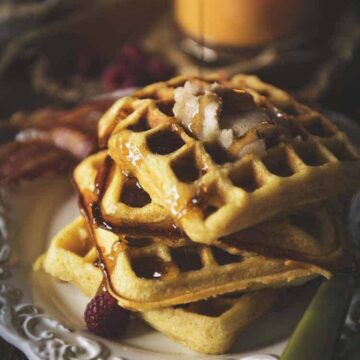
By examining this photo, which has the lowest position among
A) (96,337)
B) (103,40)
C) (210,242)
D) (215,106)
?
(103,40)

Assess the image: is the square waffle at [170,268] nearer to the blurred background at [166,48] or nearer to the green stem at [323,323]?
the green stem at [323,323]

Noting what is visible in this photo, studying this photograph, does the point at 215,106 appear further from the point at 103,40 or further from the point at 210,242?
the point at 103,40

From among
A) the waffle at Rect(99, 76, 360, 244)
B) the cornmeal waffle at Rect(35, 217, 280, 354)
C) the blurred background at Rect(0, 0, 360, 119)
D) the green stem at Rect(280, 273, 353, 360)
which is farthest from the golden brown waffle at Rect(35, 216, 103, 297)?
the blurred background at Rect(0, 0, 360, 119)

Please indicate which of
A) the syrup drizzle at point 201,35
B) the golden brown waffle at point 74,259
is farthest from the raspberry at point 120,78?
the golden brown waffle at point 74,259

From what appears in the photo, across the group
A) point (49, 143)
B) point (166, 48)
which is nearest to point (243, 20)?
point (166, 48)

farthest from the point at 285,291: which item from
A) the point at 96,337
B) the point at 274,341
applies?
the point at 96,337

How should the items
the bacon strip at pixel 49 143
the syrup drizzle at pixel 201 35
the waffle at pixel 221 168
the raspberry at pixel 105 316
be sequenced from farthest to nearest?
the syrup drizzle at pixel 201 35
the bacon strip at pixel 49 143
the raspberry at pixel 105 316
the waffle at pixel 221 168
